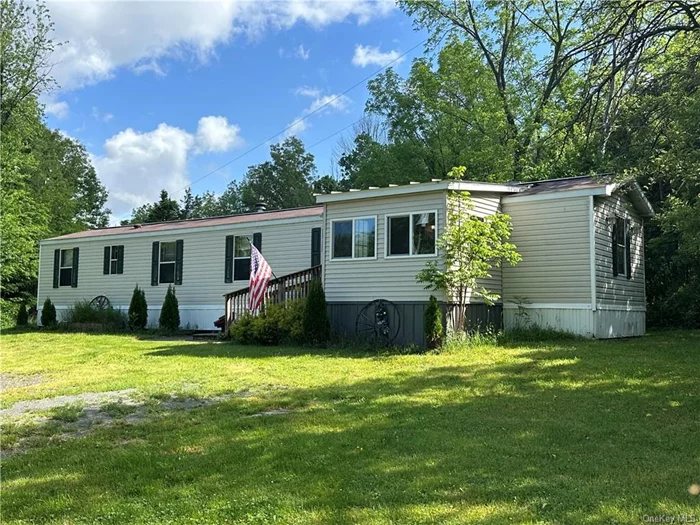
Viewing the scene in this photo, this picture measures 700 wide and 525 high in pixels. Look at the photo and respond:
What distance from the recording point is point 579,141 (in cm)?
1287

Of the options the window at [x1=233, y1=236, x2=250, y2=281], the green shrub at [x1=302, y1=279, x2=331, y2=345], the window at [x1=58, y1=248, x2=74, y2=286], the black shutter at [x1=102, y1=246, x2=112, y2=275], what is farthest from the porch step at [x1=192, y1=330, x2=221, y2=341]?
the window at [x1=58, y1=248, x2=74, y2=286]

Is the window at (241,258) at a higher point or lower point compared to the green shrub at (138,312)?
higher

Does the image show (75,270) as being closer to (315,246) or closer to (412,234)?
(315,246)

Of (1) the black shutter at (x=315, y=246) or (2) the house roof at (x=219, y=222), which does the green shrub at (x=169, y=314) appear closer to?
(2) the house roof at (x=219, y=222)

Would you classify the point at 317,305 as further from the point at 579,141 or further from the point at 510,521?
the point at 510,521

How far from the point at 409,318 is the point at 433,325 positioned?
945 mm

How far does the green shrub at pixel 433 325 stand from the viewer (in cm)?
1077

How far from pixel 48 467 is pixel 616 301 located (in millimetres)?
12103

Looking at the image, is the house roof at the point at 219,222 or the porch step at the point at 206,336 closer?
the porch step at the point at 206,336

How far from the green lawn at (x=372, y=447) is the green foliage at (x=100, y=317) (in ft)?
29.8

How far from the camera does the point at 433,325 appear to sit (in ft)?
35.3

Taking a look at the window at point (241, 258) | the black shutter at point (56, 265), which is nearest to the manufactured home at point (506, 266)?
the window at point (241, 258)

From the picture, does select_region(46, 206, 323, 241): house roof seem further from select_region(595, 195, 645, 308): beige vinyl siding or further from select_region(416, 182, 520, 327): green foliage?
select_region(595, 195, 645, 308): beige vinyl siding

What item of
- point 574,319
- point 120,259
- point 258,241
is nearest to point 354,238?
point 258,241
